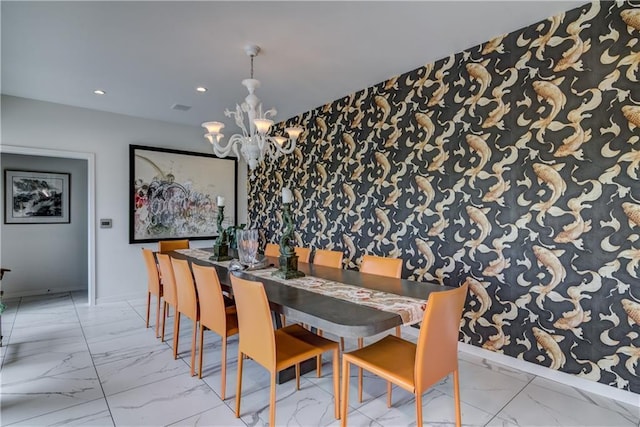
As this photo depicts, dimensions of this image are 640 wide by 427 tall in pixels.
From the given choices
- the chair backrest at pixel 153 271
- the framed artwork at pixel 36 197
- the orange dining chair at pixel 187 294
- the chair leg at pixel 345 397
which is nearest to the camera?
the chair leg at pixel 345 397

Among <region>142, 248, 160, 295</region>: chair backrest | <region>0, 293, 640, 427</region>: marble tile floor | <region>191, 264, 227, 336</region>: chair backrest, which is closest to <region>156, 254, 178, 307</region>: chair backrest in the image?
<region>142, 248, 160, 295</region>: chair backrest

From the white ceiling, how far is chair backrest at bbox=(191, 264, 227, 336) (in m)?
1.80

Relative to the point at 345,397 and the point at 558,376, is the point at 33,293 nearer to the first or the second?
the point at 345,397

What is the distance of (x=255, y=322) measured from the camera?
73.9 inches

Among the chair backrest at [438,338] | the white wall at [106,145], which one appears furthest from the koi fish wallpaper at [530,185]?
the white wall at [106,145]

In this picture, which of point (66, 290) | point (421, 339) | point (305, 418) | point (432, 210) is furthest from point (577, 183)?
point (66, 290)

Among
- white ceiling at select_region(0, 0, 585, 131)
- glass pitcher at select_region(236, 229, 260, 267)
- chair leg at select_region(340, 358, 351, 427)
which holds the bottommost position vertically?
chair leg at select_region(340, 358, 351, 427)

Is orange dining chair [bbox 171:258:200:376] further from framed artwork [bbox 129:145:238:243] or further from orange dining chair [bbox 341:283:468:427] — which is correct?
framed artwork [bbox 129:145:238:243]

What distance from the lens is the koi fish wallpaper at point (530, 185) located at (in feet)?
7.07

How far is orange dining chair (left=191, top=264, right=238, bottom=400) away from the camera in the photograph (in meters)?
2.19

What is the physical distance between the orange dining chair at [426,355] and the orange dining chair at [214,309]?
889 mm

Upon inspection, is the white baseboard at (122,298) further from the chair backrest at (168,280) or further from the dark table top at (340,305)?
the dark table top at (340,305)

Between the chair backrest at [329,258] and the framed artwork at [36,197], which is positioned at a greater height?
the framed artwork at [36,197]

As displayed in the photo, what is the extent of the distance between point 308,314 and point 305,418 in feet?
2.75
